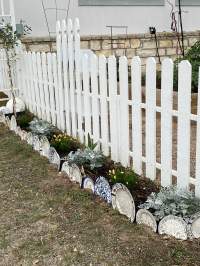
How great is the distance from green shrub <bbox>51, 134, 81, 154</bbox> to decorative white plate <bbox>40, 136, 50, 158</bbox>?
79mm

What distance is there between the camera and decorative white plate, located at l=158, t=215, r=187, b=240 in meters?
3.16

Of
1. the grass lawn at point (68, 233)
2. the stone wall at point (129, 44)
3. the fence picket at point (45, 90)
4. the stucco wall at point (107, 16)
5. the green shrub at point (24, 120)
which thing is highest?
the stucco wall at point (107, 16)

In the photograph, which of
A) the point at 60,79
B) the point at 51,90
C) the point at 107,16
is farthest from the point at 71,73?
the point at 107,16

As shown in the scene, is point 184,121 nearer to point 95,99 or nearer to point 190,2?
point 95,99

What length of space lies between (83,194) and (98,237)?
2.71 feet

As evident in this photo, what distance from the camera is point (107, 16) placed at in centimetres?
1027

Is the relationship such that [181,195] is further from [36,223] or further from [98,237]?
[36,223]

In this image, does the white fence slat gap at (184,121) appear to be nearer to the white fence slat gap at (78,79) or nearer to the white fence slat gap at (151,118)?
the white fence slat gap at (151,118)

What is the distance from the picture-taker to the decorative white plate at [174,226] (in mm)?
3162

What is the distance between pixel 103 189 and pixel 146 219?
651mm

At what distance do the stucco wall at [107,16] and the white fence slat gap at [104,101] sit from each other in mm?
5441

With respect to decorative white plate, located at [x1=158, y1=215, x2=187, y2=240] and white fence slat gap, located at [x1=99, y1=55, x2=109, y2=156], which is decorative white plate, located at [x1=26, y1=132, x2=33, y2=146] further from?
decorative white plate, located at [x1=158, y1=215, x2=187, y2=240]

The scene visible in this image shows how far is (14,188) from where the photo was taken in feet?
14.5

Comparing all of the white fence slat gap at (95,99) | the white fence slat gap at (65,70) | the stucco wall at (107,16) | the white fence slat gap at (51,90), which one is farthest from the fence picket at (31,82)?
the stucco wall at (107,16)
